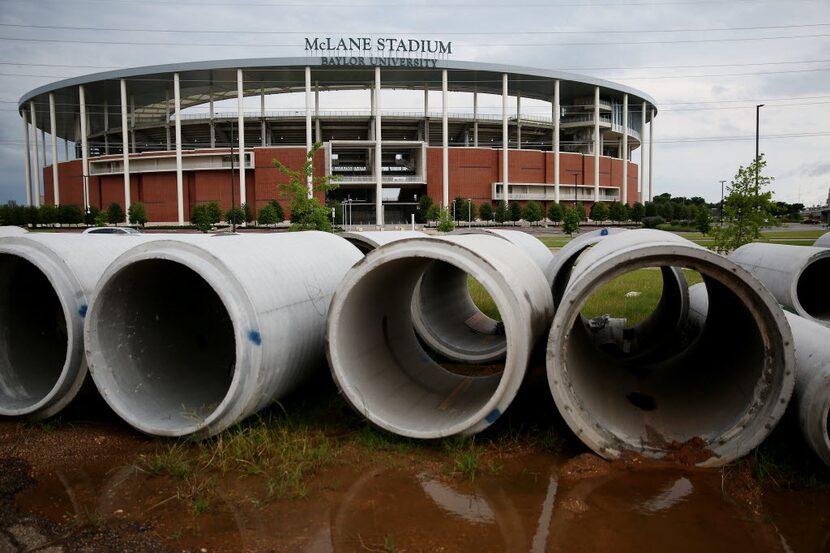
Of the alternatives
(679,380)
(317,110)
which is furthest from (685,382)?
(317,110)

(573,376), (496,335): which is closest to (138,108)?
(496,335)

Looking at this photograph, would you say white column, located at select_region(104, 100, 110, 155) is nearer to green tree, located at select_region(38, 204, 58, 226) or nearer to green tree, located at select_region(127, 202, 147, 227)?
green tree, located at select_region(38, 204, 58, 226)

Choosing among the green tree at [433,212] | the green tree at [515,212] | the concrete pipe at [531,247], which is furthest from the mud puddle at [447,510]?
the green tree at [515,212]

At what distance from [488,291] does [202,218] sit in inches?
2133

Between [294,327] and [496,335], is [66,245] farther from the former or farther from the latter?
[496,335]

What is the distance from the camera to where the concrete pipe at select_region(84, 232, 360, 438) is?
5.16 metres

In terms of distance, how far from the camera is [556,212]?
215 ft

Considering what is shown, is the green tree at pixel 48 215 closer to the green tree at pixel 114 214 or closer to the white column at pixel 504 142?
the green tree at pixel 114 214

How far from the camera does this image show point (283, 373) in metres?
5.65

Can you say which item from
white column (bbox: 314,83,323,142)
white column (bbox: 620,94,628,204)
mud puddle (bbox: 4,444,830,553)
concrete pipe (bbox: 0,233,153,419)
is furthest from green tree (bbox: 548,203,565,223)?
mud puddle (bbox: 4,444,830,553)

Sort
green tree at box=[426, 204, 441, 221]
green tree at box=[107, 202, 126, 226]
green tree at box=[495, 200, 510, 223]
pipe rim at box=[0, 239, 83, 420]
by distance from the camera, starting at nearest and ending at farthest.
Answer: pipe rim at box=[0, 239, 83, 420]
green tree at box=[426, 204, 441, 221]
green tree at box=[107, 202, 126, 226]
green tree at box=[495, 200, 510, 223]

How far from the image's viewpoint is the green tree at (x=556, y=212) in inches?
2571

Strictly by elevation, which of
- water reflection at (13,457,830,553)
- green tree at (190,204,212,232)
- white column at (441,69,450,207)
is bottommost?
water reflection at (13,457,830,553)

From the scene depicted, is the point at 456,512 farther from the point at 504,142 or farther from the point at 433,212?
the point at 504,142
